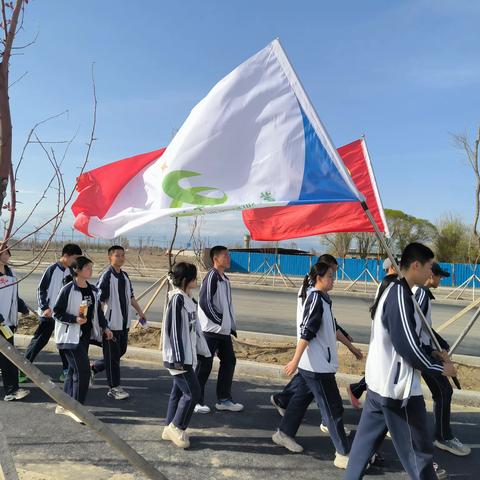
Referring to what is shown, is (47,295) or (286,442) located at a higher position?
(47,295)

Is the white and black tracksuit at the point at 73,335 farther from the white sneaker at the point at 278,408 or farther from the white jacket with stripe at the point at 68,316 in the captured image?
the white sneaker at the point at 278,408

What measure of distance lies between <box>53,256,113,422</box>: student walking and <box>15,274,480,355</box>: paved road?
594 centimetres

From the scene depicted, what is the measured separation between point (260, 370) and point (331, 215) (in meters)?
2.74

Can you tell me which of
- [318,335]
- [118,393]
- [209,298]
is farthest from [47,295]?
[318,335]

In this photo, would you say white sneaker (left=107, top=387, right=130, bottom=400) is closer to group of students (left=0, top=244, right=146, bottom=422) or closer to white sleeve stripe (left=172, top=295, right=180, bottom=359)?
group of students (left=0, top=244, right=146, bottom=422)

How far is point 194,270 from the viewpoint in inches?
172

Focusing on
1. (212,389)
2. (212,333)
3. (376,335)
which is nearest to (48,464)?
(212,333)

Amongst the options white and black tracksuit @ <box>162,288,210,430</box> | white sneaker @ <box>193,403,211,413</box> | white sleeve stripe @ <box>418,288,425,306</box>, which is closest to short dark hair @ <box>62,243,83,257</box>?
white and black tracksuit @ <box>162,288,210,430</box>

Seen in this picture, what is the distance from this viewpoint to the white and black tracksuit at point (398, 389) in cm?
281

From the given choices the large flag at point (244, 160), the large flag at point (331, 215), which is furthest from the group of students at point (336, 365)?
the large flag at point (244, 160)

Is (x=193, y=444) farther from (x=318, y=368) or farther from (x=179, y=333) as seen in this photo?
(x=318, y=368)

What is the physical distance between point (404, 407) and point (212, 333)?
257cm

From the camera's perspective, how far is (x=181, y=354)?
13.5 feet

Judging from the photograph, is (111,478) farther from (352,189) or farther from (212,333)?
(352,189)
